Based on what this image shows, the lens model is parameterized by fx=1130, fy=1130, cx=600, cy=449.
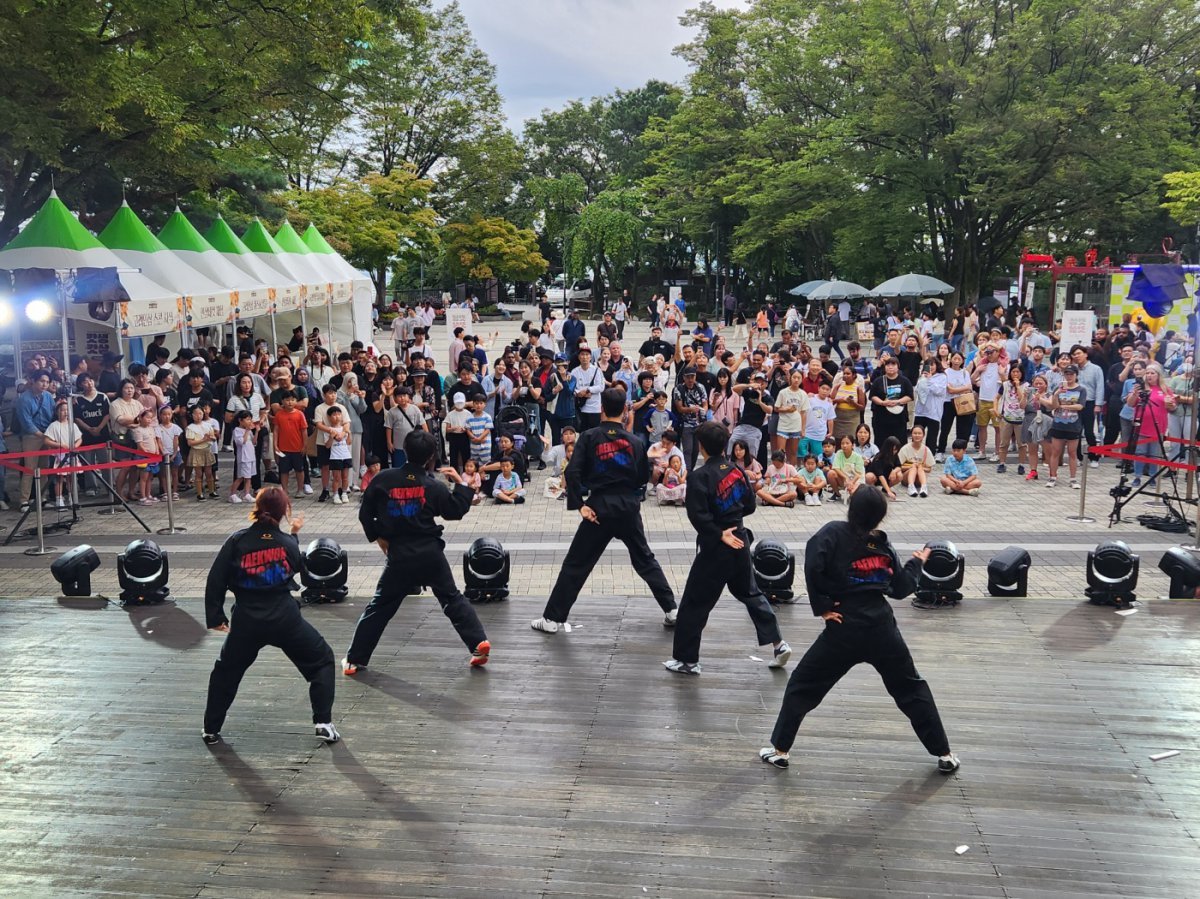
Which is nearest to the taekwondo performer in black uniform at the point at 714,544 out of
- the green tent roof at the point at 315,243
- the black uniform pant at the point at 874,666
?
the black uniform pant at the point at 874,666

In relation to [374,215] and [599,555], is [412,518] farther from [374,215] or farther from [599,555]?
[374,215]

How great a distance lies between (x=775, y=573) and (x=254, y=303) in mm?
13440

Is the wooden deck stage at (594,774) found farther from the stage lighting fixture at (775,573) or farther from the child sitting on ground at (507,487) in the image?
the child sitting on ground at (507,487)

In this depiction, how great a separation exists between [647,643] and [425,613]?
6.67 ft

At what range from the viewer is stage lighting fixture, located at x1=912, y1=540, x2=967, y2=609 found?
9539 mm

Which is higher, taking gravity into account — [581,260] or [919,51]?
[919,51]

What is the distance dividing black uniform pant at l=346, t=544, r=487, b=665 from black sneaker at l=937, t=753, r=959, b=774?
3205mm

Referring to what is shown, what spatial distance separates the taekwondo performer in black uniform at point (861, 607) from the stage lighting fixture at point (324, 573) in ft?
15.7

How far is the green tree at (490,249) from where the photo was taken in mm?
49781

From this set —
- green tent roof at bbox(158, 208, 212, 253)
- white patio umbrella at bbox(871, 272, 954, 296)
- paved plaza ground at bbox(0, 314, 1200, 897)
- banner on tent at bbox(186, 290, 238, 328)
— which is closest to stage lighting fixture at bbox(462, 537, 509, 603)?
paved plaza ground at bbox(0, 314, 1200, 897)

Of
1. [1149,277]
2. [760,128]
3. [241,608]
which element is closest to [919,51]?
[760,128]

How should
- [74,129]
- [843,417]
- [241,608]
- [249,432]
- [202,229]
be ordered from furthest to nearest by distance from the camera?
1. [202,229]
2. [74,129]
3. [843,417]
4. [249,432]
5. [241,608]

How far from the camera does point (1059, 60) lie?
29.4 metres

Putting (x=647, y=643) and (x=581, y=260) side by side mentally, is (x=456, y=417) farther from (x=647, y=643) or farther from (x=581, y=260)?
(x=581, y=260)
